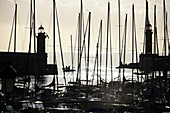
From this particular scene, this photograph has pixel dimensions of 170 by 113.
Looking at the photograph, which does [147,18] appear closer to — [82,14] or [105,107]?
[82,14]

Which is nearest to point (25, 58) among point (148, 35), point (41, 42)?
point (41, 42)

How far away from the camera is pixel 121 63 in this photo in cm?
4688

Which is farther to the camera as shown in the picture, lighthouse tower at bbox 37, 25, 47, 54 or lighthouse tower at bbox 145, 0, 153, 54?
lighthouse tower at bbox 37, 25, 47, 54

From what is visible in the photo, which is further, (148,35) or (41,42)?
(41,42)

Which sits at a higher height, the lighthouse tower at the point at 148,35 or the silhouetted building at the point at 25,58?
the lighthouse tower at the point at 148,35

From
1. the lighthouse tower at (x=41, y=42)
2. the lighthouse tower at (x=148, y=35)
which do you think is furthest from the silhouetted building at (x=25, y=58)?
the lighthouse tower at (x=148, y=35)

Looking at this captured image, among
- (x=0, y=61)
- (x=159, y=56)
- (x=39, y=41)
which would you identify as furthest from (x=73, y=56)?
(x=159, y=56)

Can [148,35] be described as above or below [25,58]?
above

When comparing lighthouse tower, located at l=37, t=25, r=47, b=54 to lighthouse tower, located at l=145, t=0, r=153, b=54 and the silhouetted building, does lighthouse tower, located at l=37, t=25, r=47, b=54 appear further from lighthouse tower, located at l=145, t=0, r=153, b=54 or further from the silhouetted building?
lighthouse tower, located at l=145, t=0, r=153, b=54

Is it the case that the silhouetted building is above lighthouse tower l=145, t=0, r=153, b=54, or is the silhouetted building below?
below

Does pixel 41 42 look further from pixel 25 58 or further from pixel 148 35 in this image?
pixel 148 35

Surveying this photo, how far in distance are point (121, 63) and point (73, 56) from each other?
14.4 metres

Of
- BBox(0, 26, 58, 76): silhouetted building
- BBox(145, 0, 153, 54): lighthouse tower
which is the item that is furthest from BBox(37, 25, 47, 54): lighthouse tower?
BBox(145, 0, 153, 54): lighthouse tower

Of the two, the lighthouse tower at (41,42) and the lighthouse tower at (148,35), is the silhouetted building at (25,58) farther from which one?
the lighthouse tower at (148,35)
